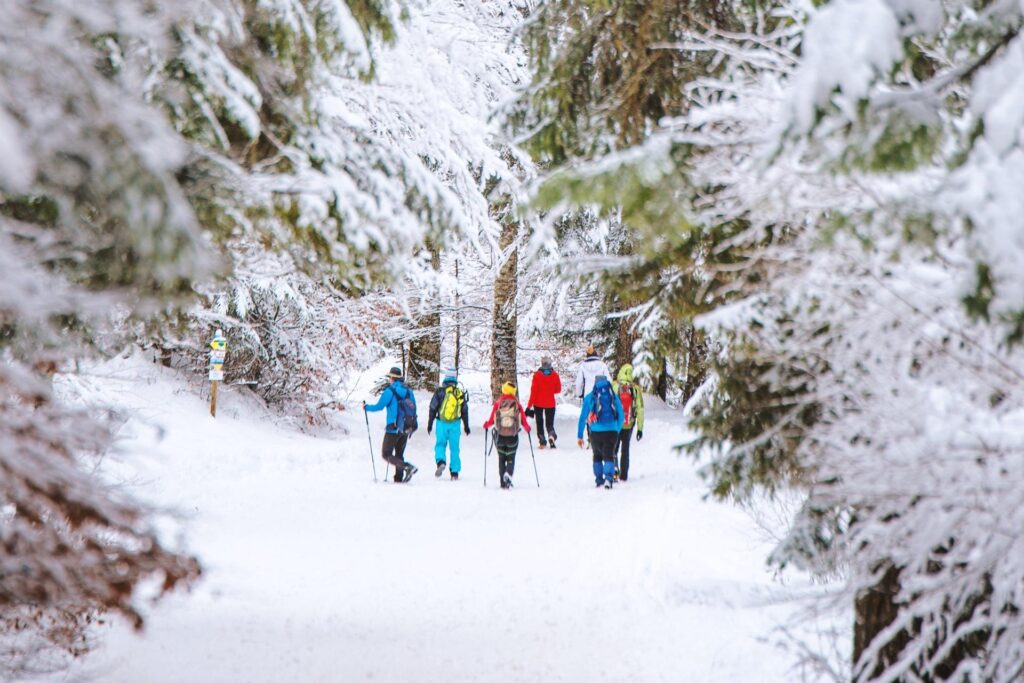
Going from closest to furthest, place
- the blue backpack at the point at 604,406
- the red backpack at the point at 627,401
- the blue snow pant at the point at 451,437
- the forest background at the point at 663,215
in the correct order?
the forest background at the point at 663,215, the blue backpack at the point at 604,406, the red backpack at the point at 627,401, the blue snow pant at the point at 451,437

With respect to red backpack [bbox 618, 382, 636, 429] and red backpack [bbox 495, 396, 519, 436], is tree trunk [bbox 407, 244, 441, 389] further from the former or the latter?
red backpack [bbox 618, 382, 636, 429]

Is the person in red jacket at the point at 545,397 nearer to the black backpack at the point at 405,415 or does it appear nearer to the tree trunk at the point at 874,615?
the black backpack at the point at 405,415

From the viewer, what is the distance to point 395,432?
549 inches

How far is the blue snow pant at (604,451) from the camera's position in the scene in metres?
13.6

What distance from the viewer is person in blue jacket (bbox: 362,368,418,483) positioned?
13.9 metres

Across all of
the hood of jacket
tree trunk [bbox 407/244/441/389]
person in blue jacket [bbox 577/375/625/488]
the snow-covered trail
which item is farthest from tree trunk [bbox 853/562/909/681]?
tree trunk [bbox 407/244/441/389]

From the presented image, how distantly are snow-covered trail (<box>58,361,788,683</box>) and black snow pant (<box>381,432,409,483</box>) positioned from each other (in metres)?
0.51

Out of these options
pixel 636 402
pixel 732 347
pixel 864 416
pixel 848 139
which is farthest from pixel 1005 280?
pixel 636 402

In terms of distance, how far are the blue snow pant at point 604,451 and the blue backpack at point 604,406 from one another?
0.23m

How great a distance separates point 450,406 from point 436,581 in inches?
220

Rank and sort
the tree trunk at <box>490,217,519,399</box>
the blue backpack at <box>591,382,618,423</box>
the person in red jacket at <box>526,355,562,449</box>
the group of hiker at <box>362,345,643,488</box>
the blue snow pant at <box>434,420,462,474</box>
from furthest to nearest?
the tree trunk at <box>490,217,519,399</box>
the person in red jacket at <box>526,355,562,449</box>
the blue snow pant at <box>434,420,462,474</box>
the group of hiker at <box>362,345,643,488</box>
the blue backpack at <box>591,382,618,423</box>

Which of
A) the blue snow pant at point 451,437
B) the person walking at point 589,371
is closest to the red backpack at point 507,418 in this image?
the blue snow pant at point 451,437

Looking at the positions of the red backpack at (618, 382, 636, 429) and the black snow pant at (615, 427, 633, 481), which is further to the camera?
the black snow pant at (615, 427, 633, 481)

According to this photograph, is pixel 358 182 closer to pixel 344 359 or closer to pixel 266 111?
pixel 266 111
